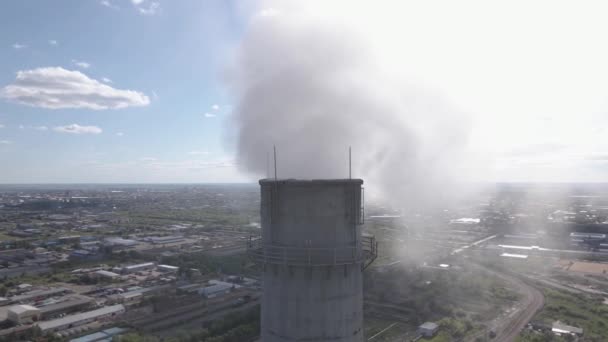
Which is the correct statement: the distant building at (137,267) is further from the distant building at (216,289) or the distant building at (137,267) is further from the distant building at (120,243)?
the distant building at (120,243)

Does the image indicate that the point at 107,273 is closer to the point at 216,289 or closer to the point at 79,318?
the point at 216,289

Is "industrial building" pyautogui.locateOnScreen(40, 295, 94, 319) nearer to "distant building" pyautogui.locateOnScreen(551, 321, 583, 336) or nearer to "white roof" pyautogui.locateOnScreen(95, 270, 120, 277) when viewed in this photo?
"white roof" pyautogui.locateOnScreen(95, 270, 120, 277)

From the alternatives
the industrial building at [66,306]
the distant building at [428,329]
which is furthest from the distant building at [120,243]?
the distant building at [428,329]

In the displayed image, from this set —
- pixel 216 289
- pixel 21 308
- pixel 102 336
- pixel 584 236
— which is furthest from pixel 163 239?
pixel 584 236

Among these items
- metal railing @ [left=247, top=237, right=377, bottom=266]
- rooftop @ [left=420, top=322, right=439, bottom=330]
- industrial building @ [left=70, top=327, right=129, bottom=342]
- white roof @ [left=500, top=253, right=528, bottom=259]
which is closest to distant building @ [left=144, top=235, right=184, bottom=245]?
industrial building @ [left=70, top=327, right=129, bottom=342]

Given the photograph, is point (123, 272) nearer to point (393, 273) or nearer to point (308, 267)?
point (393, 273)

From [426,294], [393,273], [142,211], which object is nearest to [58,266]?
[393,273]
